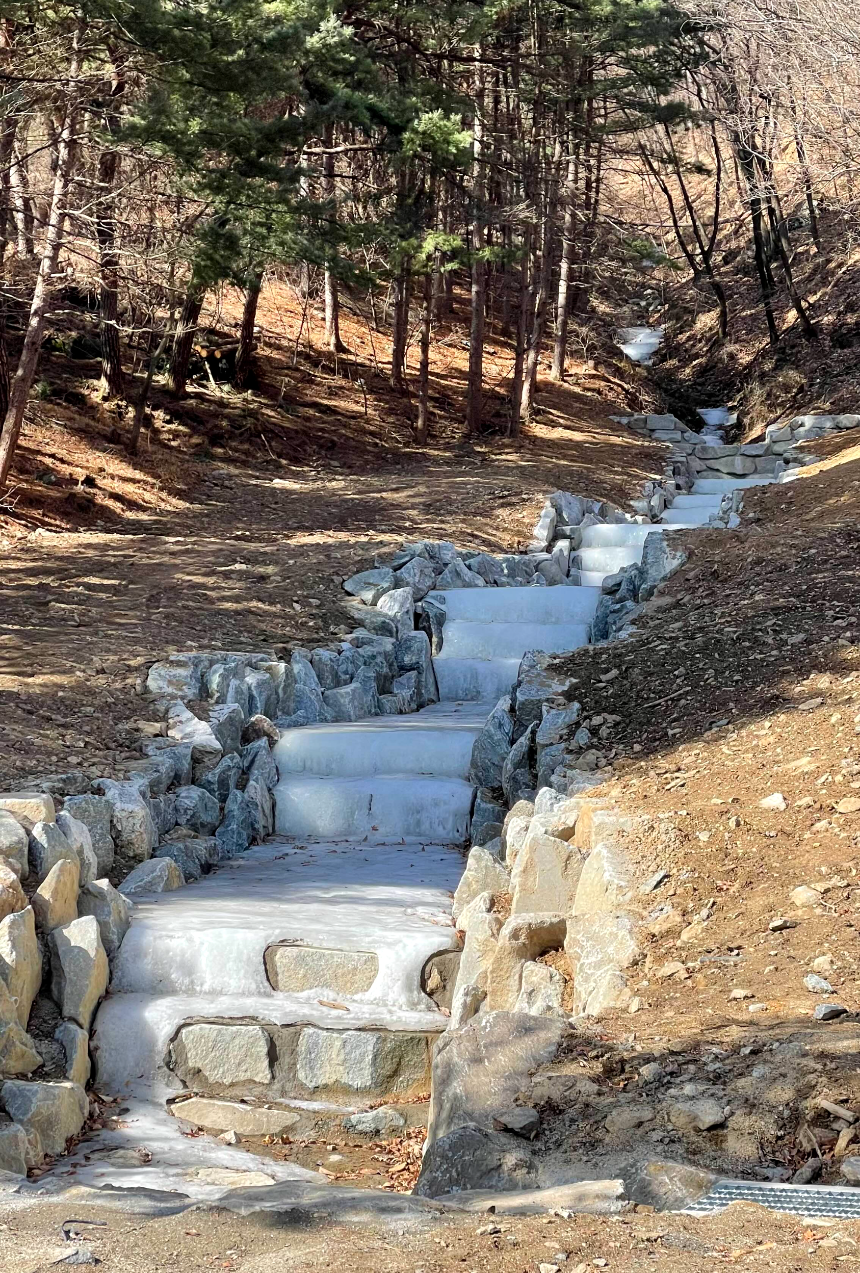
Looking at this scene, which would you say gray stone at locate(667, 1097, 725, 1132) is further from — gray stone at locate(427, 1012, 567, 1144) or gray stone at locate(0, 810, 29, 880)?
gray stone at locate(0, 810, 29, 880)

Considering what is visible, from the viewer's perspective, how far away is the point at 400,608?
11461 mm

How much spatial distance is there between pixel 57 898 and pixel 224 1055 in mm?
1100

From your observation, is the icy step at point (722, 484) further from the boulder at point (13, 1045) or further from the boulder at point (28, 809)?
the boulder at point (13, 1045)

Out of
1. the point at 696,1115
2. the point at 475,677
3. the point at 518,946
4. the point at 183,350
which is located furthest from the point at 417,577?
the point at 696,1115

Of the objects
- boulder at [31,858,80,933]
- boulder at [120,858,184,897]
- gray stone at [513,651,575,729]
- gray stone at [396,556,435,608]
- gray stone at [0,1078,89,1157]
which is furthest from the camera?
gray stone at [396,556,435,608]

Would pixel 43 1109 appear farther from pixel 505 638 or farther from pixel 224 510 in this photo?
pixel 224 510

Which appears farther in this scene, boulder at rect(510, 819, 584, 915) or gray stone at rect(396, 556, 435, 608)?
gray stone at rect(396, 556, 435, 608)

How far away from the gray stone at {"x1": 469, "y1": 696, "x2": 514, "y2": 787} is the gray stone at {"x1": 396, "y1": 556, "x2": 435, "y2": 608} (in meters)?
3.36

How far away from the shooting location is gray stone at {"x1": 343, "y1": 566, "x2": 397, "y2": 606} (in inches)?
460

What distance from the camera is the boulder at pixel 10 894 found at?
5652 mm

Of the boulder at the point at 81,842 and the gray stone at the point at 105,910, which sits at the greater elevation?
the boulder at the point at 81,842

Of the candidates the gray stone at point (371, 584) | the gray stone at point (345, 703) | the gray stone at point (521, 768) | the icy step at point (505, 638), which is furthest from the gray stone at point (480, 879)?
the gray stone at point (371, 584)

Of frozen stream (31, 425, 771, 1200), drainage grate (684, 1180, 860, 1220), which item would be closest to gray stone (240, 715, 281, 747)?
frozen stream (31, 425, 771, 1200)

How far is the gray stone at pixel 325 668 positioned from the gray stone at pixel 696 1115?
22.3 ft
